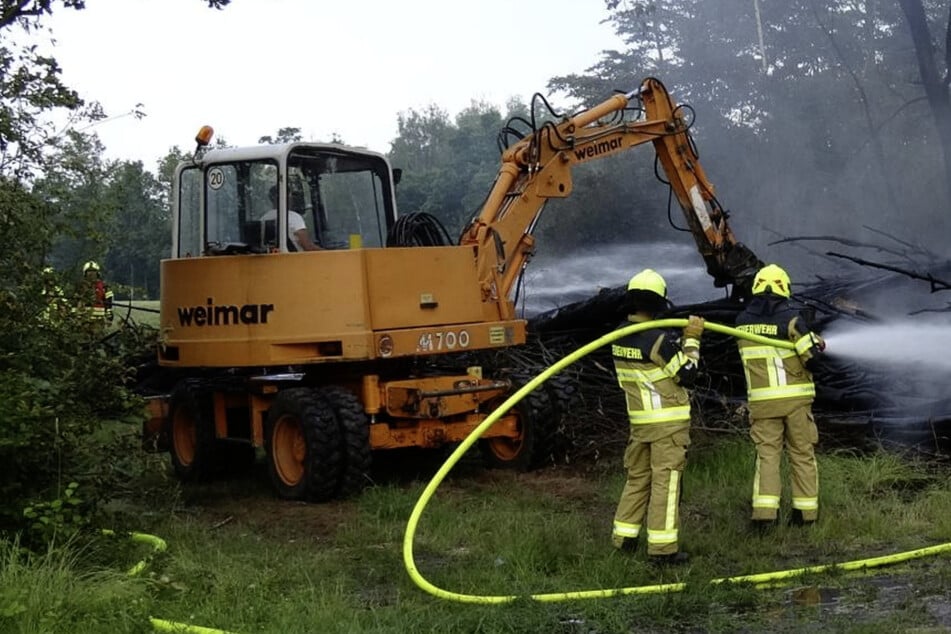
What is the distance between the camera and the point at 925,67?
544 inches

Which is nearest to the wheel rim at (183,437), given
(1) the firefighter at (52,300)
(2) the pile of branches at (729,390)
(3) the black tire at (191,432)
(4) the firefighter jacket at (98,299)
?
(3) the black tire at (191,432)

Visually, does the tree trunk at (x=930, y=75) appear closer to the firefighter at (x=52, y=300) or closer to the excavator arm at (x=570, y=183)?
the excavator arm at (x=570, y=183)

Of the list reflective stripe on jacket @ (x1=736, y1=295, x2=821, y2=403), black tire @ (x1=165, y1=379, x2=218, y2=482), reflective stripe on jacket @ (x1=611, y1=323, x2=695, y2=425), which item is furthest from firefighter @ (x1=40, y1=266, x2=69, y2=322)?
reflective stripe on jacket @ (x1=736, y1=295, x2=821, y2=403)

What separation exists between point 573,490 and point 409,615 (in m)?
3.56

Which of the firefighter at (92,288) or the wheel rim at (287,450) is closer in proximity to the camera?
the firefighter at (92,288)

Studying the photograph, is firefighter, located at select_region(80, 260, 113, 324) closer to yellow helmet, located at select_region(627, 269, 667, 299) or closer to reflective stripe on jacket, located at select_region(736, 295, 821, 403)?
yellow helmet, located at select_region(627, 269, 667, 299)

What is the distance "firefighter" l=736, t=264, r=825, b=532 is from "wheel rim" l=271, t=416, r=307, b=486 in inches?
150

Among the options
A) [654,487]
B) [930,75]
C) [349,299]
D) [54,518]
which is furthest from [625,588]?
[930,75]

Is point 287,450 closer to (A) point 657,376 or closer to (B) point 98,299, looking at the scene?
(B) point 98,299

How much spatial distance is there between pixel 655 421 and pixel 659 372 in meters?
0.29

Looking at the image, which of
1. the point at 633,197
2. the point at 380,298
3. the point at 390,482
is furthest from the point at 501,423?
the point at 633,197

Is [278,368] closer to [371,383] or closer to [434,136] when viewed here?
[371,383]

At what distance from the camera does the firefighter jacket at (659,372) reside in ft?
20.5

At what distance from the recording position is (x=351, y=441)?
8328mm
